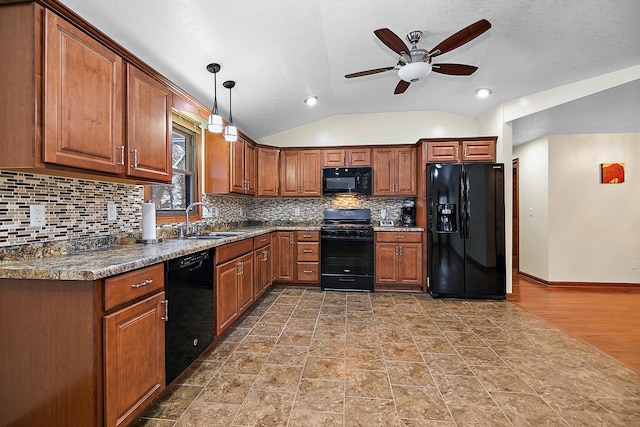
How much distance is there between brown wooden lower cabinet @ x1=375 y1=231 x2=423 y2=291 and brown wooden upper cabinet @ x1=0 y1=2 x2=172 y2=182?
3.09 metres

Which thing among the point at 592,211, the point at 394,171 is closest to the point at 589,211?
the point at 592,211

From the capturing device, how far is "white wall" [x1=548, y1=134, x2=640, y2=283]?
13.6 feet

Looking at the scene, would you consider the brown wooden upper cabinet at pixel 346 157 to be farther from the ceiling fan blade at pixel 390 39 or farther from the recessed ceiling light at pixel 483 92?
the ceiling fan blade at pixel 390 39

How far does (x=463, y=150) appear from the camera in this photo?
3906mm

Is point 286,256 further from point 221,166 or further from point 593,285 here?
point 593,285

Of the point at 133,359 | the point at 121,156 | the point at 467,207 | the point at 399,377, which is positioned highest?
the point at 121,156

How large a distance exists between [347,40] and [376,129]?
84.0 inches

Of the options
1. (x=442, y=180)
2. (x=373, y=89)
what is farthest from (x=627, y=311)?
(x=373, y=89)

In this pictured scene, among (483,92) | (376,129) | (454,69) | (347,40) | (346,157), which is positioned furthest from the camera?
(376,129)

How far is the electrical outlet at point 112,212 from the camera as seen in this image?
2104mm

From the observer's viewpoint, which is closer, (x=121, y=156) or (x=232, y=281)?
(x=121, y=156)

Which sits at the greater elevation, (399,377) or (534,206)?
(534,206)

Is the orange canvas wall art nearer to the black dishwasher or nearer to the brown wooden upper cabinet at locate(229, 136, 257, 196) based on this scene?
the brown wooden upper cabinet at locate(229, 136, 257, 196)

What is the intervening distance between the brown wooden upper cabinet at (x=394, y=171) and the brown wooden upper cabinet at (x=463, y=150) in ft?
1.38
